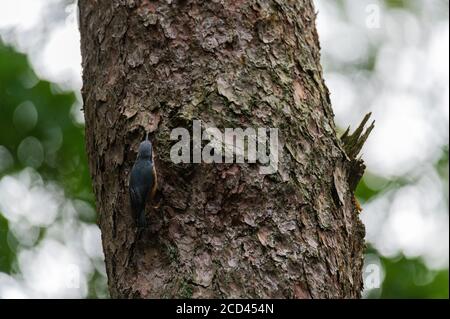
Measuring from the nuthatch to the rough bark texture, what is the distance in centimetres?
5

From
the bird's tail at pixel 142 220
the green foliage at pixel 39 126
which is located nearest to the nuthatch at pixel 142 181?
the bird's tail at pixel 142 220

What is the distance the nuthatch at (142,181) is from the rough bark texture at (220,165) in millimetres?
48

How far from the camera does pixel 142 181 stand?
295 cm

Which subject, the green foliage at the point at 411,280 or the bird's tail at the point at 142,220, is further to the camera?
the green foliage at the point at 411,280

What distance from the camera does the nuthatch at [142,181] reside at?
2.92 metres

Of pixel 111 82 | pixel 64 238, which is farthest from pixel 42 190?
pixel 111 82

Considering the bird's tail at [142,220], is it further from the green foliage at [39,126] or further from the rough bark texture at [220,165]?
the green foliage at [39,126]

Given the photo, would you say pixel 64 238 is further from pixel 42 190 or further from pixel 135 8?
pixel 135 8

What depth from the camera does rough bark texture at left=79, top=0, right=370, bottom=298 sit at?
286 centimetres

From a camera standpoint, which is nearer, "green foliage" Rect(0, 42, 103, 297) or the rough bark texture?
the rough bark texture

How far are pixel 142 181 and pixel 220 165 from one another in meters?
0.33

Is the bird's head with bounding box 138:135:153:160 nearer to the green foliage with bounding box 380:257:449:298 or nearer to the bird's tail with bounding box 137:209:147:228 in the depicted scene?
the bird's tail with bounding box 137:209:147:228

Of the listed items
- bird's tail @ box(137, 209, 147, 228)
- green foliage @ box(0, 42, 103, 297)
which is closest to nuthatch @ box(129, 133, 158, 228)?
bird's tail @ box(137, 209, 147, 228)

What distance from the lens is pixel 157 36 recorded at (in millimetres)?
3262
